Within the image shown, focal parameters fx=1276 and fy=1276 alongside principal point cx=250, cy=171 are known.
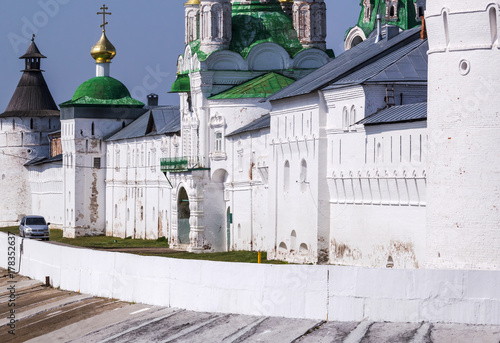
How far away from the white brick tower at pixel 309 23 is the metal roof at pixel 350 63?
6720 mm

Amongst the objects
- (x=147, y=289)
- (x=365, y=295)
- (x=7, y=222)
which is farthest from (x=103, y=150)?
(x=365, y=295)

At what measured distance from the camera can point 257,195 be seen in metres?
40.2

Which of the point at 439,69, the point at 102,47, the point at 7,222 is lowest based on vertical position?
the point at 7,222

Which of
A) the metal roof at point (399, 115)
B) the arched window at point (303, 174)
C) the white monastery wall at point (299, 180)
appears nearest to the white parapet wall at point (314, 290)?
the metal roof at point (399, 115)

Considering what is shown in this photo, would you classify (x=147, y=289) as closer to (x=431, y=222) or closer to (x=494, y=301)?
(x=431, y=222)

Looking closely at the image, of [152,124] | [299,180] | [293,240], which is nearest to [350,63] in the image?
[299,180]

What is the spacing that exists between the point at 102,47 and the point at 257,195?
72.9 ft

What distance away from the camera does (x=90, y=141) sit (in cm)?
5909

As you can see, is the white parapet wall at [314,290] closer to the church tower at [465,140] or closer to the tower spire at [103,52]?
the church tower at [465,140]

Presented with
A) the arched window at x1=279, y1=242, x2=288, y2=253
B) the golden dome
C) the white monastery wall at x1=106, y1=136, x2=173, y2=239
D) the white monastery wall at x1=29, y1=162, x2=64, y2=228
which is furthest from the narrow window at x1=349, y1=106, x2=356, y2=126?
the white monastery wall at x1=29, y1=162, x2=64, y2=228

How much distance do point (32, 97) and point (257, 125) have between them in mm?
31247

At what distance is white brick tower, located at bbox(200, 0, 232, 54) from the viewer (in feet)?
142

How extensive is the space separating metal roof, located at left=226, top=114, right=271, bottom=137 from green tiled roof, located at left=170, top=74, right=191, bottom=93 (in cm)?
324

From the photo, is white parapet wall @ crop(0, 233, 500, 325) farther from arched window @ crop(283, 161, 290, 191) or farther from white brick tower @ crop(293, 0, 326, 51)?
white brick tower @ crop(293, 0, 326, 51)
